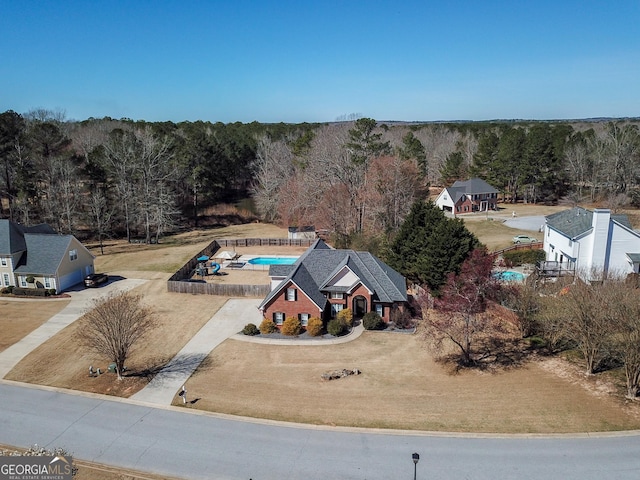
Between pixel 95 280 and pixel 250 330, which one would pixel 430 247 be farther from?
pixel 95 280

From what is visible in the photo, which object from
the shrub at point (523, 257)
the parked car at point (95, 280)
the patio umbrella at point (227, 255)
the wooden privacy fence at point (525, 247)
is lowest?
the parked car at point (95, 280)

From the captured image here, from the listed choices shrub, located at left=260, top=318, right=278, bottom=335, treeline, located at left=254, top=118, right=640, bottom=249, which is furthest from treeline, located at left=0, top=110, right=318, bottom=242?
shrub, located at left=260, top=318, right=278, bottom=335

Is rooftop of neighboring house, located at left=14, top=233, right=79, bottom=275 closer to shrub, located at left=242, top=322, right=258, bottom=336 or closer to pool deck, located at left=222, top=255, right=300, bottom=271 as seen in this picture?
pool deck, located at left=222, top=255, right=300, bottom=271

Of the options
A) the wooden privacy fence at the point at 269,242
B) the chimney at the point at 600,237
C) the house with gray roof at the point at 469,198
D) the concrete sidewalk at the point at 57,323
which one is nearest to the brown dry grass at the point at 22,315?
the concrete sidewalk at the point at 57,323

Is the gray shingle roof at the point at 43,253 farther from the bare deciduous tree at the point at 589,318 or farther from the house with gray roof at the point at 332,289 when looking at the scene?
the bare deciduous tree at the point at 589,318

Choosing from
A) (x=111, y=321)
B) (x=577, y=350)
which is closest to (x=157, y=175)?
(x=111, y=321)
